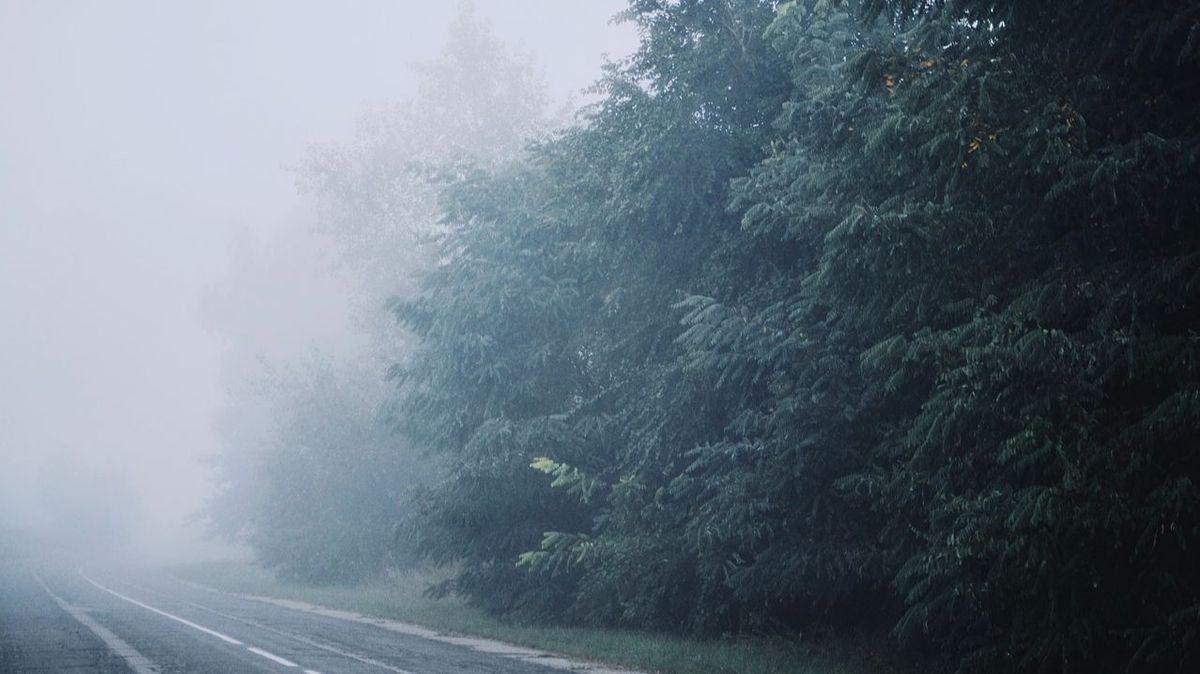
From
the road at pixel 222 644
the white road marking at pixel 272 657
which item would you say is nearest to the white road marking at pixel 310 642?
the road at pixel 222 644

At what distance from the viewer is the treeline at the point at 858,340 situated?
763 cm

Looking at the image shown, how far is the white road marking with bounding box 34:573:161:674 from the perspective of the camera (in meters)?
13.2

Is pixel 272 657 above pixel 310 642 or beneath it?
above

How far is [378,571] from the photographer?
1329 inches

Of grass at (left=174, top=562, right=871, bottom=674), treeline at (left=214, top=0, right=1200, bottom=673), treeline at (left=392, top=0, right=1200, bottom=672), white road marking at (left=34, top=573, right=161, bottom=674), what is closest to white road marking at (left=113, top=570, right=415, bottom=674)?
white road marking at (left=34, top=573, right=161, bottom=674)

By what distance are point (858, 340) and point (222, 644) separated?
12976 millimetres

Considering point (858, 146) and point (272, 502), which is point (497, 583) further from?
point (272, 502)

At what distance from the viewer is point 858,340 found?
1238 centimetres

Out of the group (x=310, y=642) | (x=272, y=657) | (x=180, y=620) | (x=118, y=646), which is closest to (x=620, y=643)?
(x=272, y=657)

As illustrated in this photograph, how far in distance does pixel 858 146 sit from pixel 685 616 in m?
9.35

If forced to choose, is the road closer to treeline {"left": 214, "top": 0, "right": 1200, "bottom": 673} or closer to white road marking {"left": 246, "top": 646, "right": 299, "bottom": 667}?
white road marking {"left": 246, "top": 646, "right": 299, "bottom": 667}

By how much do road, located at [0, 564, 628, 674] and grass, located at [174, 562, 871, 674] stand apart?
849mm

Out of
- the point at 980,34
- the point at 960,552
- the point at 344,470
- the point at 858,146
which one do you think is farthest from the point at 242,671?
the point at 344,470

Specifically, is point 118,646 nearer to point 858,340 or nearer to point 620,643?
point 620,643
